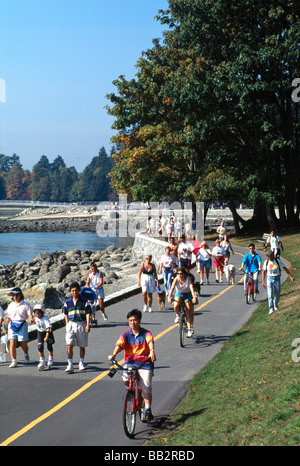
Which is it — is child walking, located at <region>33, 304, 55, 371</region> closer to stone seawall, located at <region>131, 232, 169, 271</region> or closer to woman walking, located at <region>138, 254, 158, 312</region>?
woman walking, located at <region>138, 254, 158, 312</region>

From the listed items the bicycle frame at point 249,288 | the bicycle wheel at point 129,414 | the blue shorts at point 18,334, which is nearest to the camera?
the bicycle wheel at point 129,414

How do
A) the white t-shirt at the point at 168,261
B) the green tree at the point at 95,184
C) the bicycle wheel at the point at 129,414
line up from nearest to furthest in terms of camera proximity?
the bicycle wheel at the point at 129,414
the white t-shirt at the point at 168,261
the green tree at the point at 95,184

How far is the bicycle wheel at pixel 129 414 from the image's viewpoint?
25.6 feet

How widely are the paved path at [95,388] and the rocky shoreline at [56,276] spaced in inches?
318

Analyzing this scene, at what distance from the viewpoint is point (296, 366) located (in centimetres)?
967

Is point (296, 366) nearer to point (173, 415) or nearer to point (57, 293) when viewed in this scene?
point (173, 415)

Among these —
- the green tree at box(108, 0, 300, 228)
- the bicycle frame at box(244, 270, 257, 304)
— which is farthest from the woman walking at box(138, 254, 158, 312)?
the green tree at box(108, 0, 300, 228)

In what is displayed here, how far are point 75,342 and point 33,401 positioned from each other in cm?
203

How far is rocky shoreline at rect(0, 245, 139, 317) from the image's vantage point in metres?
24.9

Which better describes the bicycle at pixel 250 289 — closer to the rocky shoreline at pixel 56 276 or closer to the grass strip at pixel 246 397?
the grass strip at pixel 246 397

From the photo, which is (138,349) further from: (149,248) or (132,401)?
(149,248)

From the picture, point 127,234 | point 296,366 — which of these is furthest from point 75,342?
point 127,234

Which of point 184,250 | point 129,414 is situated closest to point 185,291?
point 129,414

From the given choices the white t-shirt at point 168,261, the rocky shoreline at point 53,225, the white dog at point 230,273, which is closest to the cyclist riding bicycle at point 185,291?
the white t-shirt at point 168,261
